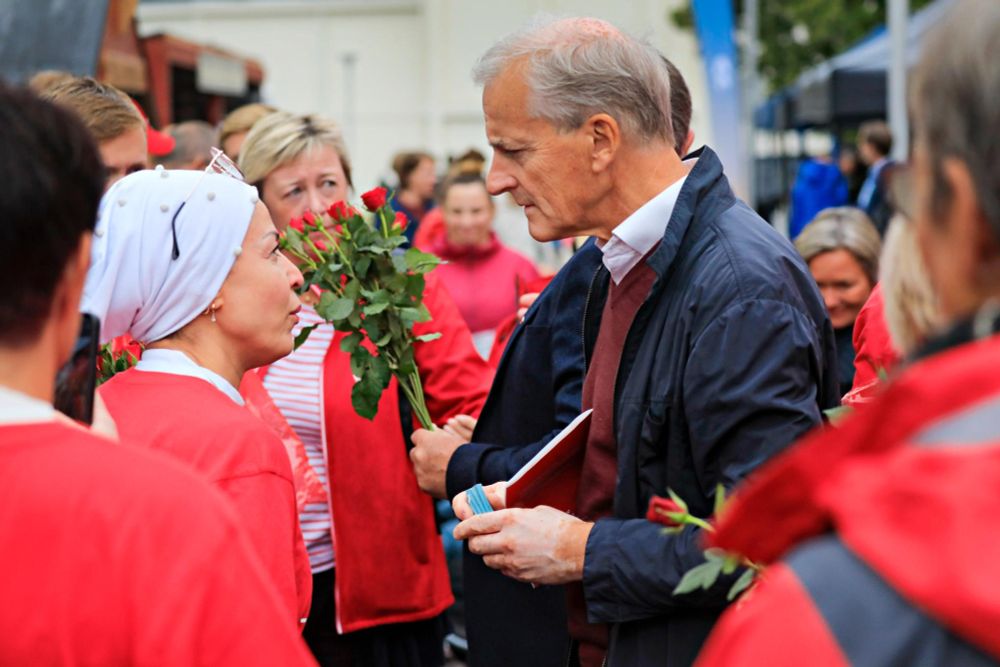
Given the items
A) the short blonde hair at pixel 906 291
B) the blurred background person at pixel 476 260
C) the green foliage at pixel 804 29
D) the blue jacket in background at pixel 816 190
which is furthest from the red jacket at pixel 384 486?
the green foliage at pixel 804 29

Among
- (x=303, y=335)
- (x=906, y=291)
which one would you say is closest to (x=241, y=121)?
(x=303, y=335)

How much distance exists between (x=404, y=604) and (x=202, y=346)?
5.06 ft

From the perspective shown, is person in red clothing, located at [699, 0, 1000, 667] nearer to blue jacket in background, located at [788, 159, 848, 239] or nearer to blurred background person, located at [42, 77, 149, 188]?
blurred background person, located at [42, 77, 149, 188]

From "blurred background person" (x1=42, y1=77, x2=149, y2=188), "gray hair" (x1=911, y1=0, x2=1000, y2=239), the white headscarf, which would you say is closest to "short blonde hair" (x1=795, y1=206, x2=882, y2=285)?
"blurred background person" (x1=42, y1=77, x2=149, y2=188)

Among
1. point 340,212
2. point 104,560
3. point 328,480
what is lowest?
point 328,480

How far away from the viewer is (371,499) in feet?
13.0

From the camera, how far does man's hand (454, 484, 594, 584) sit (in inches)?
108

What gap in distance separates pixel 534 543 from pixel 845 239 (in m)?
2.64

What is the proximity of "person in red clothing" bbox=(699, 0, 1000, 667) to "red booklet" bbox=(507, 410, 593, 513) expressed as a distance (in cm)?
138

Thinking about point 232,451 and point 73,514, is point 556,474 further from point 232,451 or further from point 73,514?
point 73,514

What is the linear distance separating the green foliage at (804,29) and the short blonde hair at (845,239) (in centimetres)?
1768

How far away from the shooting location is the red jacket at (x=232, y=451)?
7.67 feet

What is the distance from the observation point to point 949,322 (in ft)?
4.52

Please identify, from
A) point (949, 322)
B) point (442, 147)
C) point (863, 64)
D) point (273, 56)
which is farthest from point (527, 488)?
point (273, 56)
